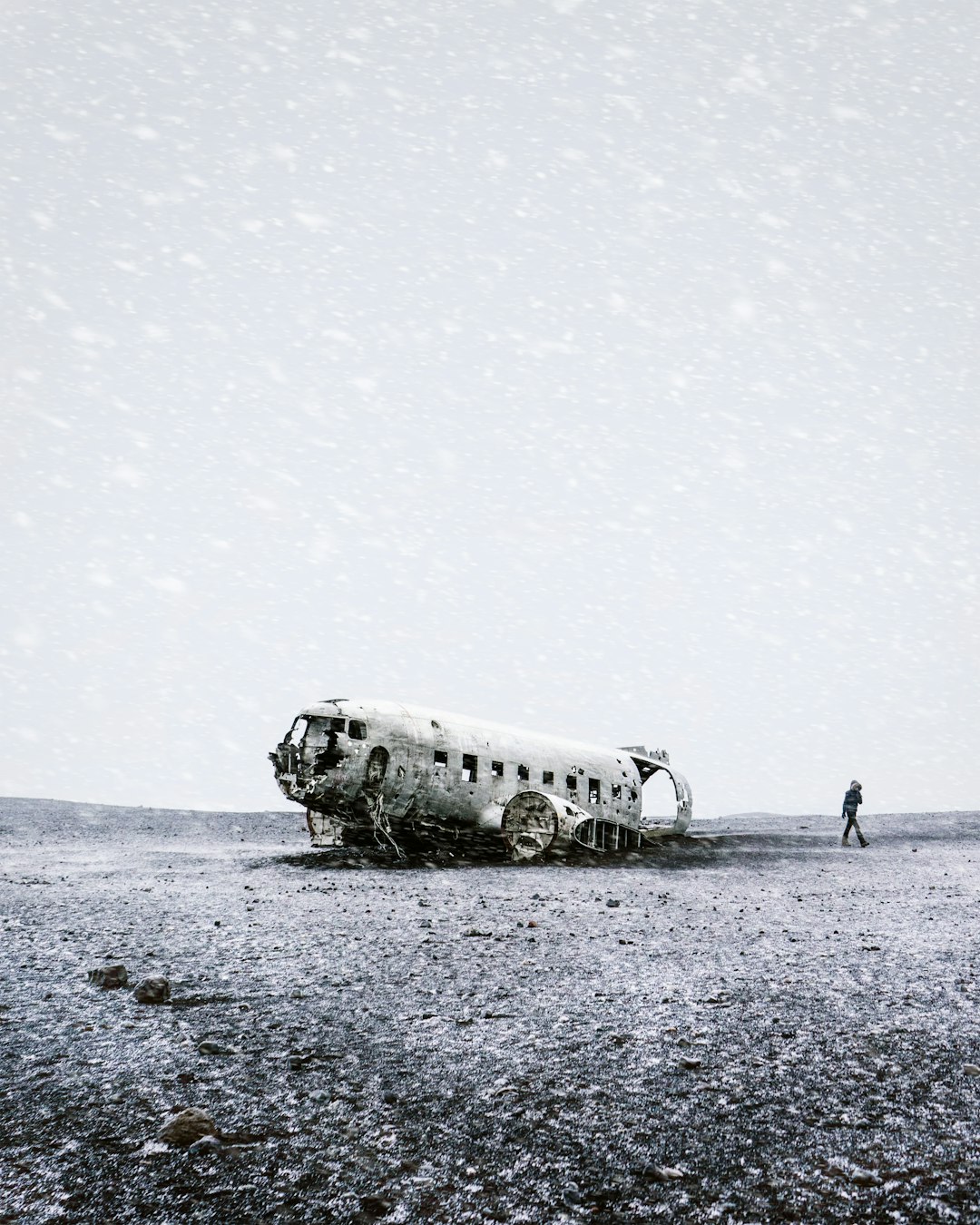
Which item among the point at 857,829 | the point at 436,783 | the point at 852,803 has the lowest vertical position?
the point at 857,829

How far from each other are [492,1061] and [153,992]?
4.01 meters

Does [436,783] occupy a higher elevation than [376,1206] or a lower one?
higher

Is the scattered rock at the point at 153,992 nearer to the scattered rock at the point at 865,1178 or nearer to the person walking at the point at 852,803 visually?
the scattered rock at the point at 865,1178

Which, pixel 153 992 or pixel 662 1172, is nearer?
pixel 662 1172

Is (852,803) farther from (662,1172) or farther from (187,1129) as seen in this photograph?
(187,1129)

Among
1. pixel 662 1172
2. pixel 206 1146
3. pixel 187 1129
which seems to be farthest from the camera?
pixel 187 1129

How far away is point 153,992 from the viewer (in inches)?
349

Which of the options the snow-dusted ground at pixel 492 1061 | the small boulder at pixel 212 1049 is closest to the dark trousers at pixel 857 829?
the snow-dusted ground at pixel 492 1061

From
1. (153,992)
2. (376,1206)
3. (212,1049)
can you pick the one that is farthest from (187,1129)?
(153,992)

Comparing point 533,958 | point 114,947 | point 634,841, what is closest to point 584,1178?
point 533,958

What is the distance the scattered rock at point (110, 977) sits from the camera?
9406 mm

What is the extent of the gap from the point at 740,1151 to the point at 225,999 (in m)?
5.72

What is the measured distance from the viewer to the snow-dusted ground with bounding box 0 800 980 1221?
5086 millimetres

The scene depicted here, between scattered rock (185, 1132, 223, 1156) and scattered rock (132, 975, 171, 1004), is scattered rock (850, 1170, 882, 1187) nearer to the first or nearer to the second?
scattered rock (185, 1132, 223, 1156)
